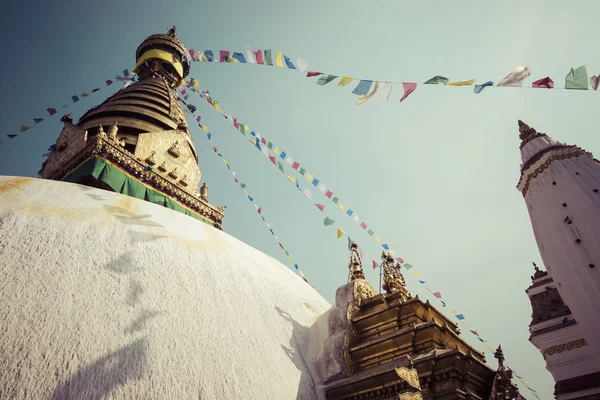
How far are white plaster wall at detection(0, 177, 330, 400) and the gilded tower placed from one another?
1.91 metres

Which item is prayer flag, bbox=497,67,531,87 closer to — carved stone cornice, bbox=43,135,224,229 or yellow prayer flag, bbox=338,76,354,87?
yellow prayer flag, bbox=338,76,354,87

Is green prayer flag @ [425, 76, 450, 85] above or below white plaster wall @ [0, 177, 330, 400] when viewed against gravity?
above

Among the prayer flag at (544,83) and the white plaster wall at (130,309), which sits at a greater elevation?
the prayer flag at (544,83)

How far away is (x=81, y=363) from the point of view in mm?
2787

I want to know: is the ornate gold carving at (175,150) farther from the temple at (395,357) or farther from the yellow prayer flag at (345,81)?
the temple at (395,357)

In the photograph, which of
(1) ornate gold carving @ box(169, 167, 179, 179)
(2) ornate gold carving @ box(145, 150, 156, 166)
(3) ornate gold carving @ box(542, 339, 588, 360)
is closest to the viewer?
(2) ornate gold carving @ box(145, 150, 156, 166)

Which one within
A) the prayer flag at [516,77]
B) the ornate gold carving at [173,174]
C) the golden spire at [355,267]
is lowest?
the golden spire at [355,267]

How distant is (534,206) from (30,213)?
17354 mm

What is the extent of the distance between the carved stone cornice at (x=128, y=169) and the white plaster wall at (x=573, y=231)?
11.9 meters

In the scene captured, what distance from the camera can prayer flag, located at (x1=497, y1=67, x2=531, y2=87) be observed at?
209 inches

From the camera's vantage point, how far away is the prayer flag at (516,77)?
5.31 metres

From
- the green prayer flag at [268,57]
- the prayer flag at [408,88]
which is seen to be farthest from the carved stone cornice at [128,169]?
the prayer flag at [408,88]

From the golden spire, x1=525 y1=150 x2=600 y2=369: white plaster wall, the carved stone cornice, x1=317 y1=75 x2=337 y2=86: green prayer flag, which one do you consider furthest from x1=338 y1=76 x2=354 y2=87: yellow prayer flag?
x1=525 y1=150 x2=600 y2=369: white plaster wall

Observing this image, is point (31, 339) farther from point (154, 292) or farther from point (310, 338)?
point (310, 338)
